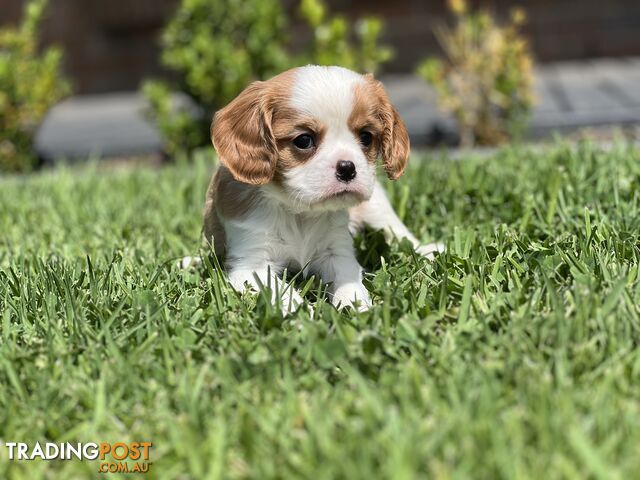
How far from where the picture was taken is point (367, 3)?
36.5ft

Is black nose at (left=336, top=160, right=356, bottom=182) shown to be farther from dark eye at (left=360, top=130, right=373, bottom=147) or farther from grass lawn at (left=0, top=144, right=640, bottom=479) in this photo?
grass lawn at (left=0, top=144, right=640, bottom=479)

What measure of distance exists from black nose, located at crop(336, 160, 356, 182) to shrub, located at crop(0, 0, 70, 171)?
205 inches

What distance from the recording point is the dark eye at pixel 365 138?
2.91 metres

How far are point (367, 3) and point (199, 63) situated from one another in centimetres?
521

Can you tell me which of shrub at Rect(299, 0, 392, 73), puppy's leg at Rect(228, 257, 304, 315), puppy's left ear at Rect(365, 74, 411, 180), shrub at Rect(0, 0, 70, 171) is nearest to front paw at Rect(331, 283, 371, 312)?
puppy's leg at Rect(228, 257, 304, 315)

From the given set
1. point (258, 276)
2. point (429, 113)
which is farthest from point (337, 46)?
point (258, 276)

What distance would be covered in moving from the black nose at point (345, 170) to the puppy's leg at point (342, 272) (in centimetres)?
42

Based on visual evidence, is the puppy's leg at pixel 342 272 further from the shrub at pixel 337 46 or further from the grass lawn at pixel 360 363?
the shrub at pixel 337 46

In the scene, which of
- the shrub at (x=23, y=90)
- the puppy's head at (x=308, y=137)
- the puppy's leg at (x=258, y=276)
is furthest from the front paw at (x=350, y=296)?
the shrub at (x=23, y=90)

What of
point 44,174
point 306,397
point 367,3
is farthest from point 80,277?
point 367,3

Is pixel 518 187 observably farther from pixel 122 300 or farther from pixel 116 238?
pixel 122 300

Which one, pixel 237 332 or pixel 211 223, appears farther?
pixel 211 223

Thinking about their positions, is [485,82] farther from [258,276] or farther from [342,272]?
[258,276]

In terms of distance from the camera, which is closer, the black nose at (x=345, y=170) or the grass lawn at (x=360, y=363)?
the grass lawn at (x=360, y=363)
